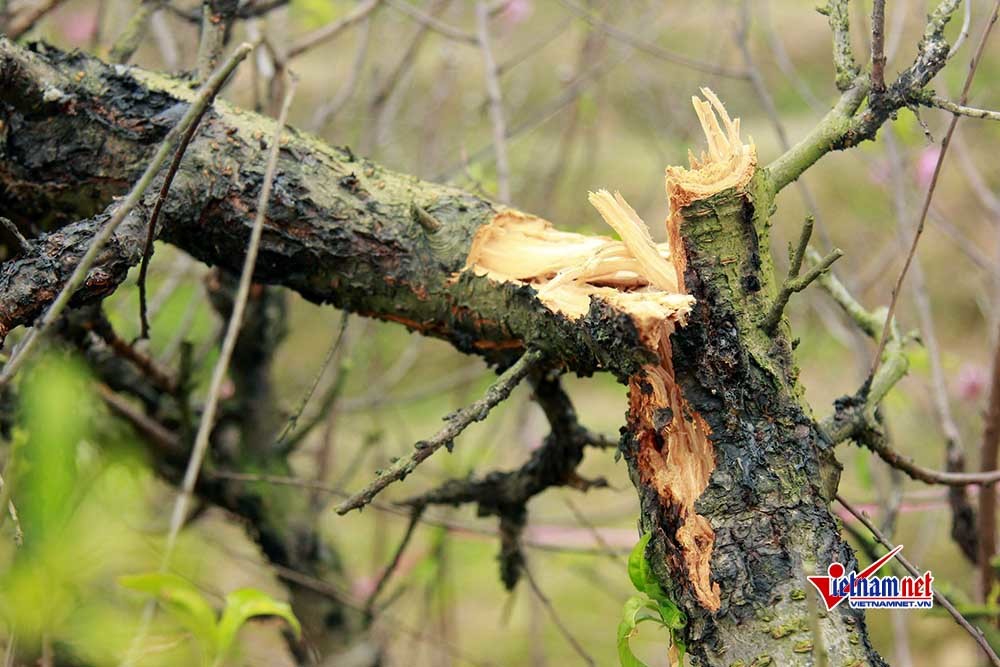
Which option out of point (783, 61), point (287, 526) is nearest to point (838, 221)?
point (783, 61)

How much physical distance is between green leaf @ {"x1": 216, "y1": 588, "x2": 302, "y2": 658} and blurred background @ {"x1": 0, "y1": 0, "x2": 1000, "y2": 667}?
0.22 ft

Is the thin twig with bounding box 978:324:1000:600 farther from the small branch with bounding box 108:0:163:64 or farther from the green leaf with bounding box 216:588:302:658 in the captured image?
the small branch with bounding box 108:0:163:64

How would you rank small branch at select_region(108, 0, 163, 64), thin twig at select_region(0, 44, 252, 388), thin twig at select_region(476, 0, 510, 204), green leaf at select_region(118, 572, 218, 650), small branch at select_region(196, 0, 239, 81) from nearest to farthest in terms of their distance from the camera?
1. thin twig at select_region(0, 44, 252, 388)
2. green leaf at select_region(118, 572, 218, 650)
3. small branch at select_region(196, 0, 239, 81)
4. small branch at select_region(108, 0, 163, 64)
5. thin twig at select_region(476, 0, 510, 204)

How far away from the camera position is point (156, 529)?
196 cm

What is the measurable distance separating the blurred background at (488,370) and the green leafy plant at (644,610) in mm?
353

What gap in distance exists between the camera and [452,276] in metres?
1.10

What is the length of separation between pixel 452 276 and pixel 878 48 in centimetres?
51

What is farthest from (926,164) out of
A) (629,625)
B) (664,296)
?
(629,625)

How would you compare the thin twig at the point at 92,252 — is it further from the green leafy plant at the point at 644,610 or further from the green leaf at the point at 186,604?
the green leafy plant at the point at 644,610

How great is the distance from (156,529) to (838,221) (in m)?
4.35

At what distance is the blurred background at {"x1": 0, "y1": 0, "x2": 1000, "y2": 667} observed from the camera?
1.45m

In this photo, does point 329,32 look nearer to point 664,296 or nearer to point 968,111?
point 664,296

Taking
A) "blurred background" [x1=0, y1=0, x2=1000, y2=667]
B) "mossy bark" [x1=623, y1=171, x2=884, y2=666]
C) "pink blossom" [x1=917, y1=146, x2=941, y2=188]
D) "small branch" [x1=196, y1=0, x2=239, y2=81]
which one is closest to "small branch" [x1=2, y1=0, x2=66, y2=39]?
"blurred background" [x1=0, y1=0, x2=1000, y2=667]

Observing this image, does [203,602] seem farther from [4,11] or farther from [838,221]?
[838,221]
